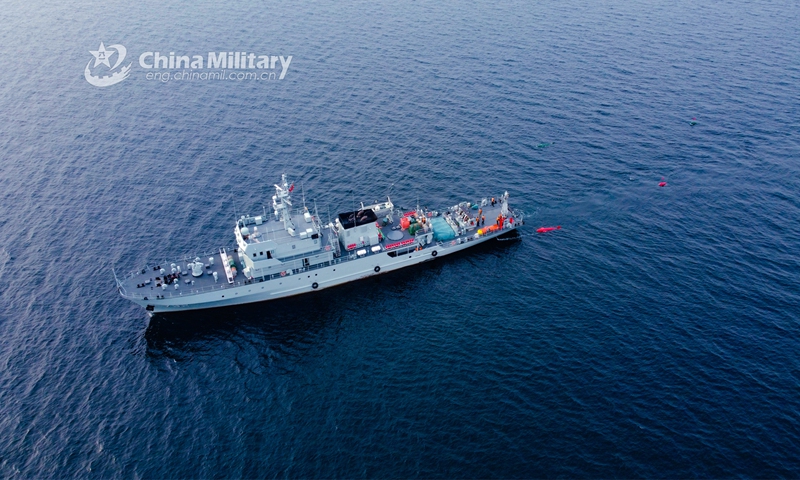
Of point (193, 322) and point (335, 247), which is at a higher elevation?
point (335, 247)

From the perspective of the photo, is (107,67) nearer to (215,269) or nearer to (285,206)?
(215,269)

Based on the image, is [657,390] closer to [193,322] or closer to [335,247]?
[335,247]

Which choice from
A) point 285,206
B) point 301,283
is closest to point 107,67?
point 285,206

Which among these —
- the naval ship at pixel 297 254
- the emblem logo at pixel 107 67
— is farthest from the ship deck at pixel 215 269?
the emblem logo at pixel 107 67

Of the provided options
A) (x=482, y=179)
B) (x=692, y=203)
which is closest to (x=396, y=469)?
(x=482, y=179)

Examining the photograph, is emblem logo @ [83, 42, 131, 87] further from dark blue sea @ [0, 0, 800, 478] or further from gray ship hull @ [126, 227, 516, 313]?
gray ship hull @ [126, 227, 516, 313]

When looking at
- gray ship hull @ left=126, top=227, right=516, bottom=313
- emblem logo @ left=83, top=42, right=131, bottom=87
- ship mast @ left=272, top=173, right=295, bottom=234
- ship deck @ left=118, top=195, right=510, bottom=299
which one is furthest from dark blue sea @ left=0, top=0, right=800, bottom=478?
ship mast @ left=272, top=173, right=295, bottom=234
